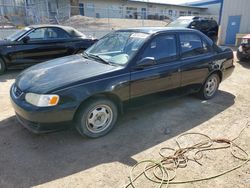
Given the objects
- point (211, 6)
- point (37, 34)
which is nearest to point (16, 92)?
point (37, 34)

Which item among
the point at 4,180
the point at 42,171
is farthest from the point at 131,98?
the point at 4,180

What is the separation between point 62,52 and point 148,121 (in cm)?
476

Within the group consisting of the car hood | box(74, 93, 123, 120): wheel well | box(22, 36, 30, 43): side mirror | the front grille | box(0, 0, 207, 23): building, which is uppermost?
box(0, 0, 207, 23): building

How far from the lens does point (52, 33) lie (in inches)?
285

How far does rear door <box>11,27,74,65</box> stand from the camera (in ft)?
21.9

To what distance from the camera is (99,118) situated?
3.26 metres

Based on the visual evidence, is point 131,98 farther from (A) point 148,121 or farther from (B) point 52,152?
(B) point 52,152

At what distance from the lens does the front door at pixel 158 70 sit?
3.44 m

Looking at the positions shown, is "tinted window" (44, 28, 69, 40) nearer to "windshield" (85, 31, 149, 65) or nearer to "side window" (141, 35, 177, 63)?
"windshield" (85, 31, 149, 65)

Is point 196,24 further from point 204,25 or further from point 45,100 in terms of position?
point 45,100

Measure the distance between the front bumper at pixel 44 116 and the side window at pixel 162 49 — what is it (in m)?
1.48

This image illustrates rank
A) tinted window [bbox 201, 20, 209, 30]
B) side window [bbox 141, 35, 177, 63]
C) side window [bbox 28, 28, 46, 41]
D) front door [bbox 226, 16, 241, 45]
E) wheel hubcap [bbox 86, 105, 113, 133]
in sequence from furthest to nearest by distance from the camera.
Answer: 1. front door [bbox 226, 16, 241, 45]
2. tinted window [bbox 201, 20, 209, 30]
3. side window [bbox 28, 28, 46, 41]
4. side window [bbox 141, 35, 177, 63]
5. wheel hubcap [bbox 86, 105, 113, 133]

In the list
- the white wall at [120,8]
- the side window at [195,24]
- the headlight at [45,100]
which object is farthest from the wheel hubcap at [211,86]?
the white wall at [120,8]

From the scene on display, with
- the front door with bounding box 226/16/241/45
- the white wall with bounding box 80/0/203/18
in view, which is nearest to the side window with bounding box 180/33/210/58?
the front door with bounding box 226/16/241/45
